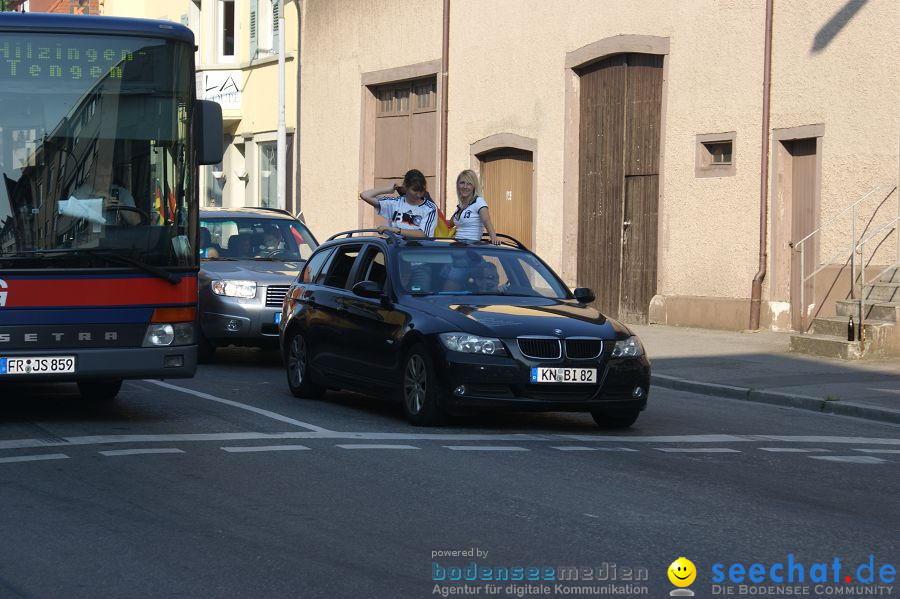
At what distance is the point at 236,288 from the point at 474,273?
4.85 m

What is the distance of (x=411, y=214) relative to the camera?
15.5 meters

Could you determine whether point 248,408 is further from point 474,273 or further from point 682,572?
point 682,572

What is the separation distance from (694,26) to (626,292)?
452 cm

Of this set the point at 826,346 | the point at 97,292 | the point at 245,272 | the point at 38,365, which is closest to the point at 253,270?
the point at 245,272

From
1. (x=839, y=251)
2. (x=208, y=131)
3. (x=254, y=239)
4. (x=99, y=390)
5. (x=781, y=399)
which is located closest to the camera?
(x=208, y=131)

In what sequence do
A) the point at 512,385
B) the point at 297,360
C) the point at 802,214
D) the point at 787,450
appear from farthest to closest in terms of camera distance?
the point at 802,214
the point at 297,360
the point at 512,385
the point at 787,450

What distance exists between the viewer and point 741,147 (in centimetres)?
2155

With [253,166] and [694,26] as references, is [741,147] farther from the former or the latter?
[253,166]

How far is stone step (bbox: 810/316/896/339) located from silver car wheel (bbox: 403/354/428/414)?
27.4ft

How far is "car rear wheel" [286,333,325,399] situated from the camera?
13.2 meters

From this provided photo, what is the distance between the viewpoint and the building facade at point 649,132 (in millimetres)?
19719

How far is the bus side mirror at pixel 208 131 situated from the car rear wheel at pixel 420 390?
214cm

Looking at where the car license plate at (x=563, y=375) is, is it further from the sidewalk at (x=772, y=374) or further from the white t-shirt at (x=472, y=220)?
the white t-shirt at (x=472, y=220)

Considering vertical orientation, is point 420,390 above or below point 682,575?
above
